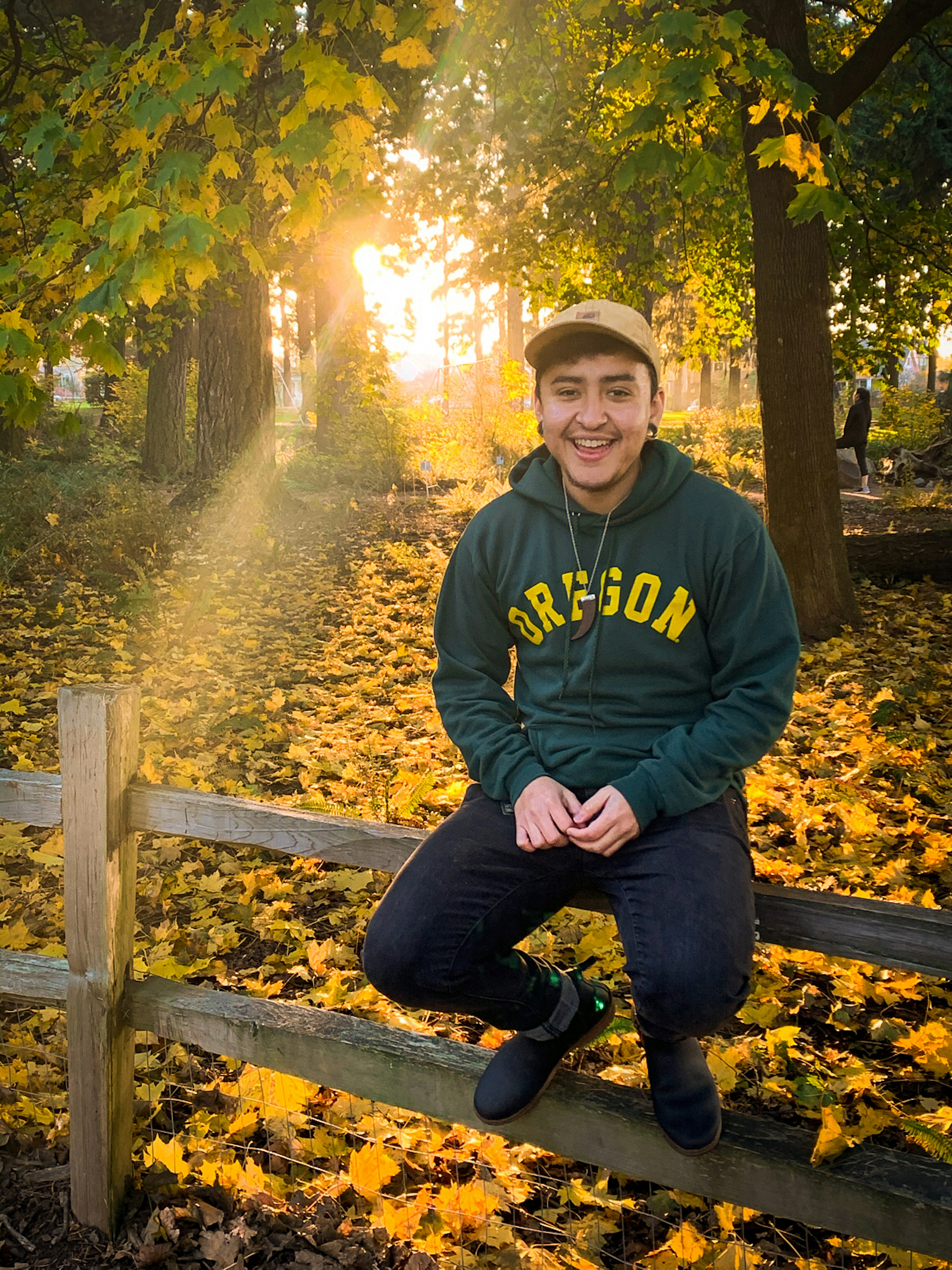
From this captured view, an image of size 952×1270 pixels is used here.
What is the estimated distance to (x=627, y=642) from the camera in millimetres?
2117

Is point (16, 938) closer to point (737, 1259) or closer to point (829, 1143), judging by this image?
point (737, 1259)

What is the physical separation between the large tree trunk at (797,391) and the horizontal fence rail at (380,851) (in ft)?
16.3

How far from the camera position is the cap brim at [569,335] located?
2152 mm

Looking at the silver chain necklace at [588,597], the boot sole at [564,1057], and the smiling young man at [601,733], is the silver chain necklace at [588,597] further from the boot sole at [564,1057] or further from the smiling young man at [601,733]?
the boot sole at [564,1057]

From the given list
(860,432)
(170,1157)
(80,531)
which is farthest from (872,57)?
(860,432)

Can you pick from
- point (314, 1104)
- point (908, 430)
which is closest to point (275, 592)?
point (314, 1104)

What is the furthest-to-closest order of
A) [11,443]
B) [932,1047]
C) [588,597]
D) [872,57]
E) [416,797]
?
[11,443], [872,57], [416,797], [932,1047], [588,597]

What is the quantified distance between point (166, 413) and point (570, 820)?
1507cm

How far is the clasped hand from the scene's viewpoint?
193 centimetres

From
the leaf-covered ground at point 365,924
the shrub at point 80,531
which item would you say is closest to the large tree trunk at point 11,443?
the shrub at point 80,531

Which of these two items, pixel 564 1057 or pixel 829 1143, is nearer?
pixel 829 1143

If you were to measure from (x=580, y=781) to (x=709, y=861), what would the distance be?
13.4 inches

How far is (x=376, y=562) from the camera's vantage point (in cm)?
1075

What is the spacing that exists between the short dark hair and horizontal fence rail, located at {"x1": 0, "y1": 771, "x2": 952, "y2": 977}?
112 cm
